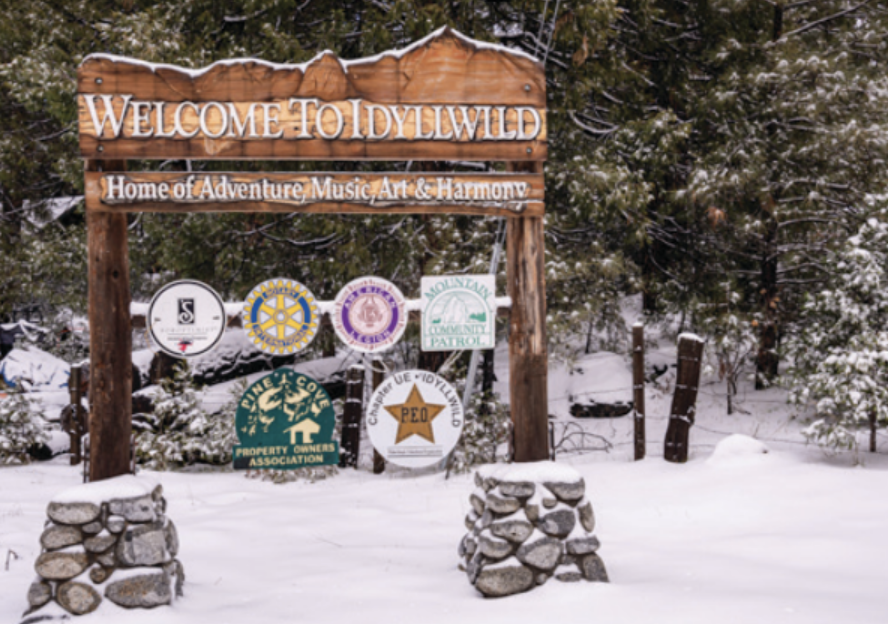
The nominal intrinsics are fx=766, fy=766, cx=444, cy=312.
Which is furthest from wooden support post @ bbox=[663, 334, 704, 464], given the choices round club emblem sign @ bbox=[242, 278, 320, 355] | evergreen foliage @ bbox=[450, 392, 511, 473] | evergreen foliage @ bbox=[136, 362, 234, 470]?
evergreen foliage @ bbox=[136, 362, 234, 470]

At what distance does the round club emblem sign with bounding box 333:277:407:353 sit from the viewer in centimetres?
537

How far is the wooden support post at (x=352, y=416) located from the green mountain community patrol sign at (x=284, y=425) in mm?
3735

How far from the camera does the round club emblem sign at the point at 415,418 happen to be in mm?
5426

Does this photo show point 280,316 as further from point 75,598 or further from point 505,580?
point 505,580

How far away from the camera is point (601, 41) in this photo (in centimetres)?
1023

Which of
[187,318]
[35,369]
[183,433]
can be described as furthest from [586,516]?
[35,369]

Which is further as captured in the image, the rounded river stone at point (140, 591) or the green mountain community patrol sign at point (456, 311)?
the green mountain community patrol sign at point (456, 311)

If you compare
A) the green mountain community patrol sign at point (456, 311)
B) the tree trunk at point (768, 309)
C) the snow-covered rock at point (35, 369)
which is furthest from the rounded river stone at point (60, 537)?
the tree trunk at point (768, 309)

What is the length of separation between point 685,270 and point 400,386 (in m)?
9.15

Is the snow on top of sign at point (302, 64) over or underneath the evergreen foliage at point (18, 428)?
over

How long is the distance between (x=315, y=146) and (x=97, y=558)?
9.71 ft

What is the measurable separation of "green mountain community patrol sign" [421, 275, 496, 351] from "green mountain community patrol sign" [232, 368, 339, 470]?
909mm

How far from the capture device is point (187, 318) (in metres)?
5.18

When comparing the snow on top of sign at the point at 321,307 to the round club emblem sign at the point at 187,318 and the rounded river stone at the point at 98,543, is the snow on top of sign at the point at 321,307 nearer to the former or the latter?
the round club emblem sign at the point at 187,318
